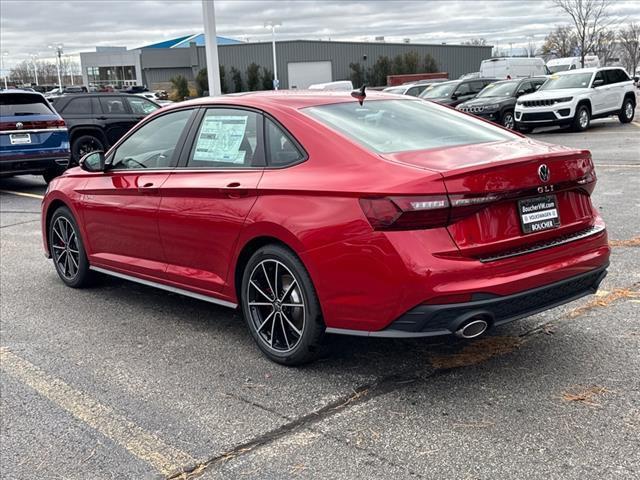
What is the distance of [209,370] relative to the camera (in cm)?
435

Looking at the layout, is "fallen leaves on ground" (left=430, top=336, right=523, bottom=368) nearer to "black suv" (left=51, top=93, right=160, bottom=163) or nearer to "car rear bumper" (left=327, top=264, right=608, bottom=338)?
"car rear bumper" (left=327, top=264, right=608, bottom=338)

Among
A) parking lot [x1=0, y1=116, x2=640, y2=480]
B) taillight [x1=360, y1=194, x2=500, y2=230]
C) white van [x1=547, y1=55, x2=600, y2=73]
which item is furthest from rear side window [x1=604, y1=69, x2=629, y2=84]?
white van [x1=547, y1=55, x2=600, y2=73]

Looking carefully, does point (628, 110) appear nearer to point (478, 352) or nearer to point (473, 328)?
point (478, 352)

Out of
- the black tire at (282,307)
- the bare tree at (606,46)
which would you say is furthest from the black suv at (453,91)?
the bare tree at (606,46)

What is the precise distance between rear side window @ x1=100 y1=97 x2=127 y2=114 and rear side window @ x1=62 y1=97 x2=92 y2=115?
319 millimetres

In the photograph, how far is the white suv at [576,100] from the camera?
20.0 metres

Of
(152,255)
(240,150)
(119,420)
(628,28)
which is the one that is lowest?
(119,420)

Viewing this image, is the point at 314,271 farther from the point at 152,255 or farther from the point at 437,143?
the point at 152,255

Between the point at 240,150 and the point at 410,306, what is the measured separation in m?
1.69

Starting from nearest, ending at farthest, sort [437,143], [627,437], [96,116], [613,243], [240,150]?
[627,437] → [437,143] → [240,150] → [613,243] → [96,116]

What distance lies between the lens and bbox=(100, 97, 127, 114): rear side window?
16536 millimetres

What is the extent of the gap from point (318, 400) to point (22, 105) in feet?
36.6

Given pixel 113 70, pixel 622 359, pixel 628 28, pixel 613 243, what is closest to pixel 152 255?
pixel 622 359

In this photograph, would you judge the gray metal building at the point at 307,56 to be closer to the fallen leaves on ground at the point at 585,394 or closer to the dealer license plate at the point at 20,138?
the dealer license plate at the point at 20,138
